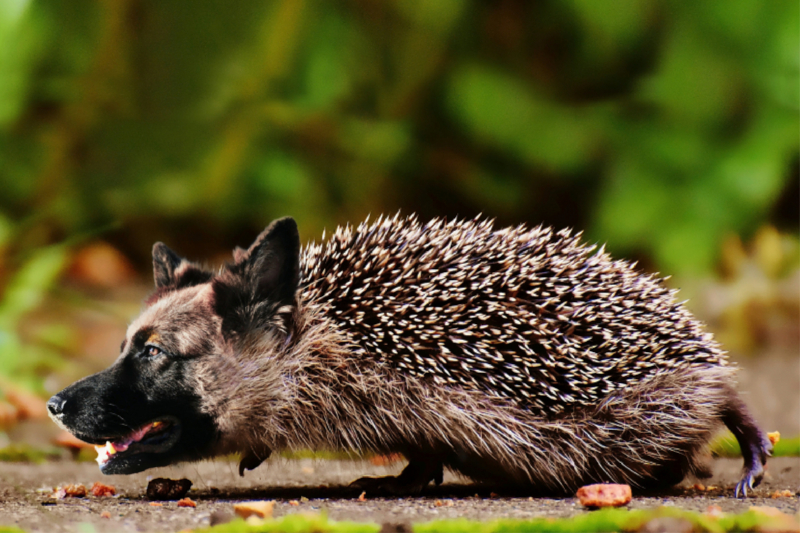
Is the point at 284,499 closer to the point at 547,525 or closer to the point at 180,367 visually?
the point at 180,367

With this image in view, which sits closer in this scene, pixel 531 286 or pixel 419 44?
pixel 531 286

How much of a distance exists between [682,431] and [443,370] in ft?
3.86

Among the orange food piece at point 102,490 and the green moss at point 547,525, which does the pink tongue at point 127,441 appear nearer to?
the orange food piece at point 102,490

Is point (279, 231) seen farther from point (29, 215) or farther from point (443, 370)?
point (29, 215)

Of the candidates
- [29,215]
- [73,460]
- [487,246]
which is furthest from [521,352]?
[29,215]

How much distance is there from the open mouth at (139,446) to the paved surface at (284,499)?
6.1 inches

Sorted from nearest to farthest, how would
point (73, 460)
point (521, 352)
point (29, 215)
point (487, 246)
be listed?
point (521, 352), point (487, 246), point (73, 460), point (29, 215)

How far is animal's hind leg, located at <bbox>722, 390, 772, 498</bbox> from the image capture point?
403 centimetres

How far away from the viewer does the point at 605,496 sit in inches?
135

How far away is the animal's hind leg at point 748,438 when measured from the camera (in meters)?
4.03

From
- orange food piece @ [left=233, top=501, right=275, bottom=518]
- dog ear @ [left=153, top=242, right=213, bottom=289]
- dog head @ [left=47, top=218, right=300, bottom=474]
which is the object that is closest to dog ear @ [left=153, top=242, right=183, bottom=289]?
dog ear @ [left=153, top=242, right=213, bottom=289]

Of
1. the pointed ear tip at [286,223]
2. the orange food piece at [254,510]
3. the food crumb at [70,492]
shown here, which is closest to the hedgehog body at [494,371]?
the pointed ear tip at [286,223]

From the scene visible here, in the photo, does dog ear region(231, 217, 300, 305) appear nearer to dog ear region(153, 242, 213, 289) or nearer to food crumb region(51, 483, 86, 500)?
dog ear region(153, 242, 213, 289)

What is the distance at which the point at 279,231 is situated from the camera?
4.05 metres
